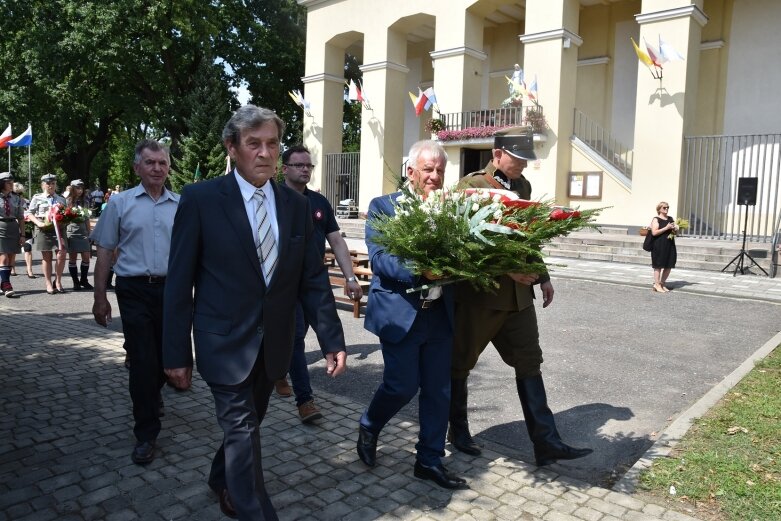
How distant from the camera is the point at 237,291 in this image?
281 centimetres

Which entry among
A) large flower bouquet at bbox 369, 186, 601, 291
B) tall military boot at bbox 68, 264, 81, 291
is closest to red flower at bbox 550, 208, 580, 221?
large flower bouquet at bbox 369, 186, 601, 291

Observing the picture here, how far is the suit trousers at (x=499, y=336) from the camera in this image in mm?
3824

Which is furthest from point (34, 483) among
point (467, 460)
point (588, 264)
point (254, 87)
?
point (254, 87)

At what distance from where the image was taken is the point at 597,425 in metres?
4.75

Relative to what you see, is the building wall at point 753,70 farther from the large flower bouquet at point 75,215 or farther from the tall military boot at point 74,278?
the tall military boot at point 74,278

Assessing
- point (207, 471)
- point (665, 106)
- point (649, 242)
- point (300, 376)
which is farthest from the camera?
point (665, 106)

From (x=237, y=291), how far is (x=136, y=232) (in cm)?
187

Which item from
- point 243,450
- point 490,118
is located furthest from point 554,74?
point 243,450

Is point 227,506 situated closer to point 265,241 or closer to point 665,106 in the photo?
point 265,241

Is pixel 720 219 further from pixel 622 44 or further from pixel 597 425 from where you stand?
pixel 597 425

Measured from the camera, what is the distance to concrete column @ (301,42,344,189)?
26594 mm

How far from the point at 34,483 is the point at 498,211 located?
9.81ft

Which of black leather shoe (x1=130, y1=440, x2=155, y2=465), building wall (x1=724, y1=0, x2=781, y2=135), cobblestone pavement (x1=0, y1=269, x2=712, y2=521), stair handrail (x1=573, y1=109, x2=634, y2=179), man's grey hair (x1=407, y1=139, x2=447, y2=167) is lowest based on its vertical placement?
cobblestone pavement (x1=0, y1=269, x2=712, y2=521)

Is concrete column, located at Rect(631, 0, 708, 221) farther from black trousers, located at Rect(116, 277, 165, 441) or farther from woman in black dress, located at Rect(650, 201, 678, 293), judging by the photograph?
black trousers, located at Rect(116, 277, 165, 441)
